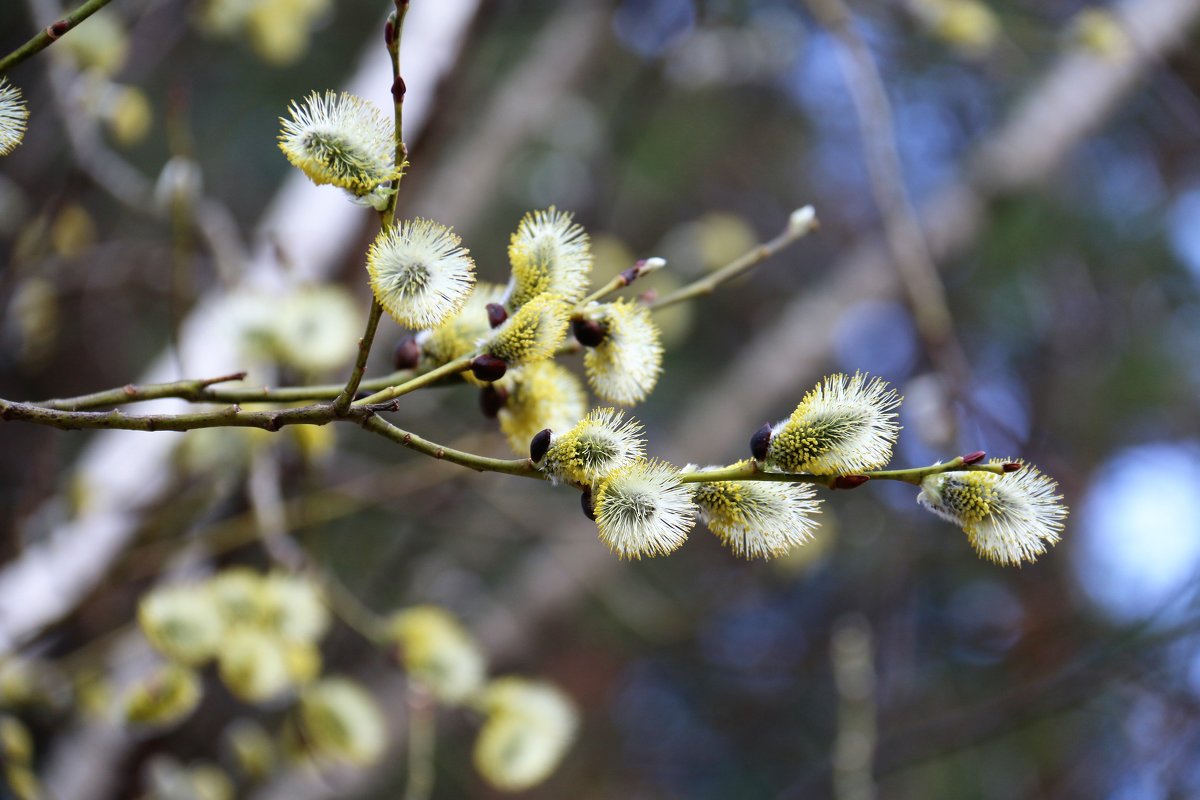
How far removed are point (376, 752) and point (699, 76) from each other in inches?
84.9

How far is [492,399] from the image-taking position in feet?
2.19

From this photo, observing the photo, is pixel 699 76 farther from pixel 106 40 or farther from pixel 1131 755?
pixel 1131 755

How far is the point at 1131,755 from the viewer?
6.81 feet

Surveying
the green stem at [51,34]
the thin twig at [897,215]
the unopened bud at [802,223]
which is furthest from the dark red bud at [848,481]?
the thin twig at [897,215]

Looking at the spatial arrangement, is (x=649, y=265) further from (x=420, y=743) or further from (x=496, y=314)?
(x=420, y=743)

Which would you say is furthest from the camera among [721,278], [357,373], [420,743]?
[420,743]

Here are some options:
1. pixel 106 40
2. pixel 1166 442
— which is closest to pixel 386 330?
pixel 106 40

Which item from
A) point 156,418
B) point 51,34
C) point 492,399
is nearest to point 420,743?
point 492,399

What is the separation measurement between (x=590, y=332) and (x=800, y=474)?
0.57 ft

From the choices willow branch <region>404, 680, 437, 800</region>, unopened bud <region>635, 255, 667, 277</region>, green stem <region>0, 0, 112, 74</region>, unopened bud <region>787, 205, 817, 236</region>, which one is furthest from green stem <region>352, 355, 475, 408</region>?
willow branch <region>404, 680, 437, 800</region>

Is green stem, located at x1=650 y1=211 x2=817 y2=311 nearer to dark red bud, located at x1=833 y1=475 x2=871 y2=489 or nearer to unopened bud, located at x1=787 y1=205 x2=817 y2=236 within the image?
unopened bud, located at x1=787 y1=205 x2=817 y2=236

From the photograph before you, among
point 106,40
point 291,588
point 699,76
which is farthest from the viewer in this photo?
point 699,76

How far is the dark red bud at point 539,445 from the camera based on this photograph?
1.81 ft

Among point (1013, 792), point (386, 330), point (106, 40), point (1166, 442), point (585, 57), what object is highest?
point (585, 57)
